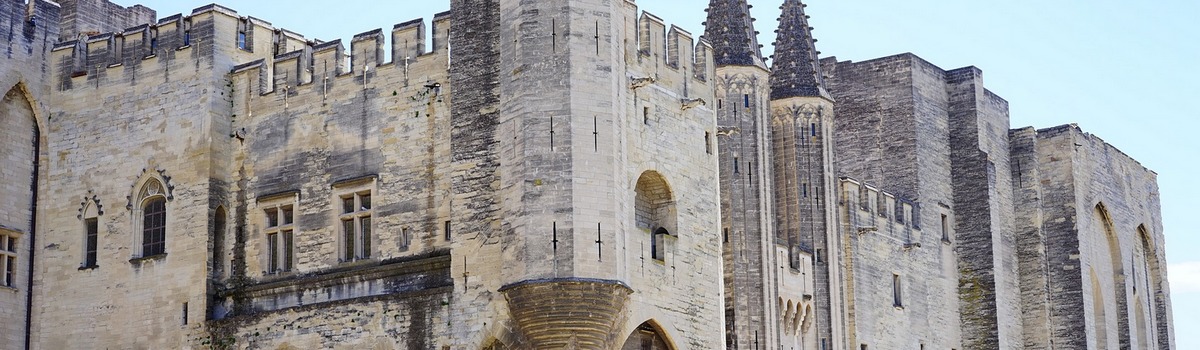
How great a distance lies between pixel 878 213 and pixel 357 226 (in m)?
17.1

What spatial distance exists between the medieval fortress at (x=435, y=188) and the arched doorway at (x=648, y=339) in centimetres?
6

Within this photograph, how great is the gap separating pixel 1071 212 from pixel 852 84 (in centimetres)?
774

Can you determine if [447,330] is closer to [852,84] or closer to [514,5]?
[514,5]

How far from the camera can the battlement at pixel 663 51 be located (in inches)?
1443

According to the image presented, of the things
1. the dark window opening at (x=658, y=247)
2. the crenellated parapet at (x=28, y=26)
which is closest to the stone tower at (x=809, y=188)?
the dark window opening at (x=658, y=247)

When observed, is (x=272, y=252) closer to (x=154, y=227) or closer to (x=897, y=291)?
(x=154, y=227)

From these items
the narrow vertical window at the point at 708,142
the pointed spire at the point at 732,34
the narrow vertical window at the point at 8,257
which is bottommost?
the narrow vertical window at the point at 8,257

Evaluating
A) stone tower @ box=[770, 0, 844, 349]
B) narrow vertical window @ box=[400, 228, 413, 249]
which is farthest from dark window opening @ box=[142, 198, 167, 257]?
stone tower @ box=[770, 0, 844, 349]

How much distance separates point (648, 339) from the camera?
118 feet

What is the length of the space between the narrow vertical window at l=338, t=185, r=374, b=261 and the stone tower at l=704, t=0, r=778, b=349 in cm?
882

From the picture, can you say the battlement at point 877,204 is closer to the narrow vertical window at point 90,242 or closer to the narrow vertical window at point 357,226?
the narrow vertical window at point 357,226

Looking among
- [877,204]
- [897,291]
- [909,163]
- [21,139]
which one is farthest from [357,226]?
[909,163]

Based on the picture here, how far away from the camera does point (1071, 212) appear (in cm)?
5616

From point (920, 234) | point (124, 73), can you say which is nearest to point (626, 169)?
point (124, 73)
